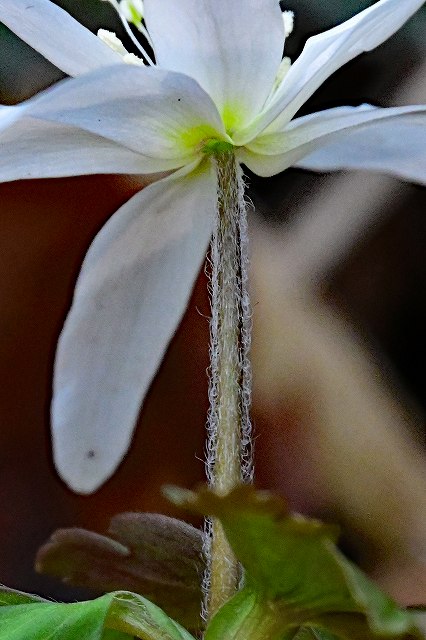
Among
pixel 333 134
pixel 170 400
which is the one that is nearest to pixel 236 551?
pixel 333 134

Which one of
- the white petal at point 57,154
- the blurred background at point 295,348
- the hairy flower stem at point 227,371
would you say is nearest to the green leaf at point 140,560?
the hairy flower stem at point 227,371

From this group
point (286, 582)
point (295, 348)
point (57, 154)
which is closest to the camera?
point (286, 582)

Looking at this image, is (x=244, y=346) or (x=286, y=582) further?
(x=244, y=346)

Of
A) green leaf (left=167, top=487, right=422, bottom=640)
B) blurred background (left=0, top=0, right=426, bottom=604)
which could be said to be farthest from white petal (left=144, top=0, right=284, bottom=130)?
blurred background (left=0, top=0, right=426, bottom=604)

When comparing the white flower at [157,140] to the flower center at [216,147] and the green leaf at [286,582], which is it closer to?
the flower center at [216,147]

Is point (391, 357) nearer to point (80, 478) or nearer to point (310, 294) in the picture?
point (310, 294)

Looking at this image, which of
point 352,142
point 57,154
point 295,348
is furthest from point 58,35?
point 295,348

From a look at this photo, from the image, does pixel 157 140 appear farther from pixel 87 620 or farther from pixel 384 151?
pixel 87 620
